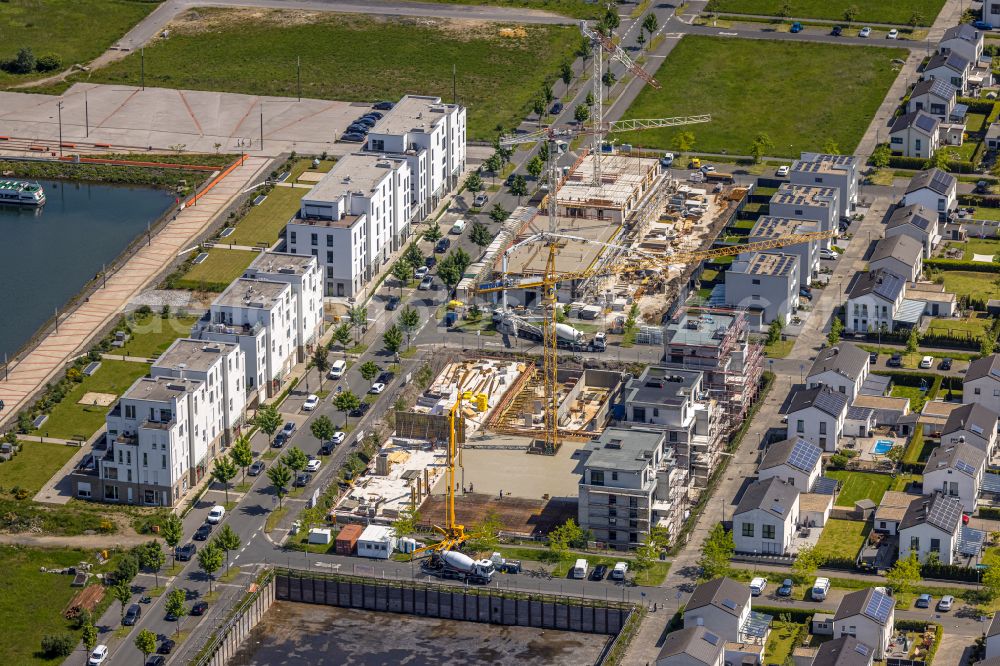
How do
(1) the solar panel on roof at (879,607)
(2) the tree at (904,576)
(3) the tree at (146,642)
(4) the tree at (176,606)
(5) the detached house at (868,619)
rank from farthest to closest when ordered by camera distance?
(2) the tree at (904,576)
(4) the tree at (176,606)
(3) the tree at (146,642)
(1) the solar panel on roof at (879,607)
(5) the detached house at (868,619)

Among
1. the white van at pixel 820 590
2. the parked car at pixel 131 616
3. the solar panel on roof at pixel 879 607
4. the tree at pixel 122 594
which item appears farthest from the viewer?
the white van at pixel 820 590

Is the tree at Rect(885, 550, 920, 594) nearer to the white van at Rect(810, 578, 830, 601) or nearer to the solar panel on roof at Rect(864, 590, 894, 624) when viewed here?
the white van at Rect(810, 578, 830, 601)

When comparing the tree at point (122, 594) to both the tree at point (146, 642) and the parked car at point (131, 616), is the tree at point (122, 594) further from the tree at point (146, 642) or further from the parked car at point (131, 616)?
the tree at point (146, 642)

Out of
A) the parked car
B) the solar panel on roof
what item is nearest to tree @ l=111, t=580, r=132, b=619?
the parked car

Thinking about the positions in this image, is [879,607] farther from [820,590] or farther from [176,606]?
[176,606]

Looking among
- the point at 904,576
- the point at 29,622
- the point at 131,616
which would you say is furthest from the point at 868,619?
the point at 29,622

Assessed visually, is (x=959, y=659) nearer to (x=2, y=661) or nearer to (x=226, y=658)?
(x=226, y=658)

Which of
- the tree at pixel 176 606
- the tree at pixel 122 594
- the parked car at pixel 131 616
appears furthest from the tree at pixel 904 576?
the tree at pixel 122 594

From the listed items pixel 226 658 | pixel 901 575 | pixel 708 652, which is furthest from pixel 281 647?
pixel 901 575

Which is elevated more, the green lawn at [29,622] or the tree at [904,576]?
the tree at [904,576]
